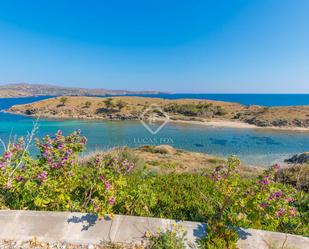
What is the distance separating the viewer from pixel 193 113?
53.2 meters

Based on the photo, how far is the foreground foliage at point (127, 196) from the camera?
123 inches

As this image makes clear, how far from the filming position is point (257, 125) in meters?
41.5

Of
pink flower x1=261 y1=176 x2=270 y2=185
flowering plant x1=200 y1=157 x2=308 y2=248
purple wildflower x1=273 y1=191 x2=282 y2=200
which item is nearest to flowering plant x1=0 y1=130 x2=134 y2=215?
flowering plant x1=200 y1=157 x2=308 y2=248

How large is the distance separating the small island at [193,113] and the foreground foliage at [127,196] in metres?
38.6

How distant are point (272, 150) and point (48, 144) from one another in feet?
76.2

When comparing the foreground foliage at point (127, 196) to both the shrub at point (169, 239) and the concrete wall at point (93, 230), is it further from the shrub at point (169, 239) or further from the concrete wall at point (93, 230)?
the concrete wall at point (93, 230)

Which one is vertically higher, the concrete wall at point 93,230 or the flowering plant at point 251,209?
the flowering plant at point 251,209

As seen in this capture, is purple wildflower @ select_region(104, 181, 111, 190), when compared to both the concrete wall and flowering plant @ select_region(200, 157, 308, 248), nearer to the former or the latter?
the concrete wall

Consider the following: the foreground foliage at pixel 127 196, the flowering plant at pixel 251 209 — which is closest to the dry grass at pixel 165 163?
the foreground foliage at pixel 127 196

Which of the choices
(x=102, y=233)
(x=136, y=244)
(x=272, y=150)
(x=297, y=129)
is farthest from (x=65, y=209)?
(x=297, y=129)

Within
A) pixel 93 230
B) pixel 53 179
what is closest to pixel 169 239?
pixel 93 230

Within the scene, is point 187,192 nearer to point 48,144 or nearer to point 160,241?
point 160,241

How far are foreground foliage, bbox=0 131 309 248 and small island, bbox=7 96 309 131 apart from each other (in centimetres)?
3859

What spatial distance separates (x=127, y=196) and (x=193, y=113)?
50.6 meters
